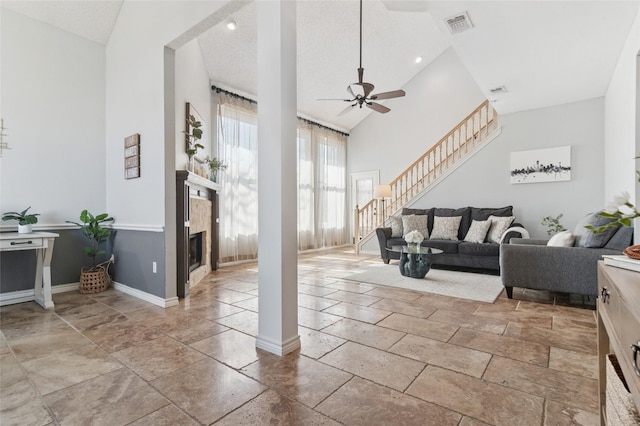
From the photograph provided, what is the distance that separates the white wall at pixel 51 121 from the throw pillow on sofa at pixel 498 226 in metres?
5.97

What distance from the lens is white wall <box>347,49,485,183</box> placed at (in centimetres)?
710

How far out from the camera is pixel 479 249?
4.80 m

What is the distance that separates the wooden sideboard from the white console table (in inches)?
169

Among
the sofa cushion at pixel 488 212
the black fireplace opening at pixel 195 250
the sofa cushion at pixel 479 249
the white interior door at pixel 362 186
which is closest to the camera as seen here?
the black fireplace opening at pixel 195 250

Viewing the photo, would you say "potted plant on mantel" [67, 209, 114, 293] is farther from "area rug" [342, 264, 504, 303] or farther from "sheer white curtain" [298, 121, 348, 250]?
"sheer white curtain" [298, 121, 348, 250]

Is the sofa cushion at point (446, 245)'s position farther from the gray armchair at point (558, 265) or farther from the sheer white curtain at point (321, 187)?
the sheer white curtain at point (321, 187)

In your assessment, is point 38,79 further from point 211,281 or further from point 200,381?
point 200,381

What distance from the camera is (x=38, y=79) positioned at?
11.7 ft

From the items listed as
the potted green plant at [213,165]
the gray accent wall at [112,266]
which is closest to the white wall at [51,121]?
the gray accent wall at [112,266]

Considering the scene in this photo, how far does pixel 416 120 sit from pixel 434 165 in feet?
5.78

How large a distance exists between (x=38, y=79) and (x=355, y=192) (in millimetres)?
6889

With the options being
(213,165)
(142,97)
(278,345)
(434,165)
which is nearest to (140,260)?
(142,97)

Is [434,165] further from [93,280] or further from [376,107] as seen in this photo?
[93,280]

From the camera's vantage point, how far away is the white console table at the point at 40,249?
2926mm
